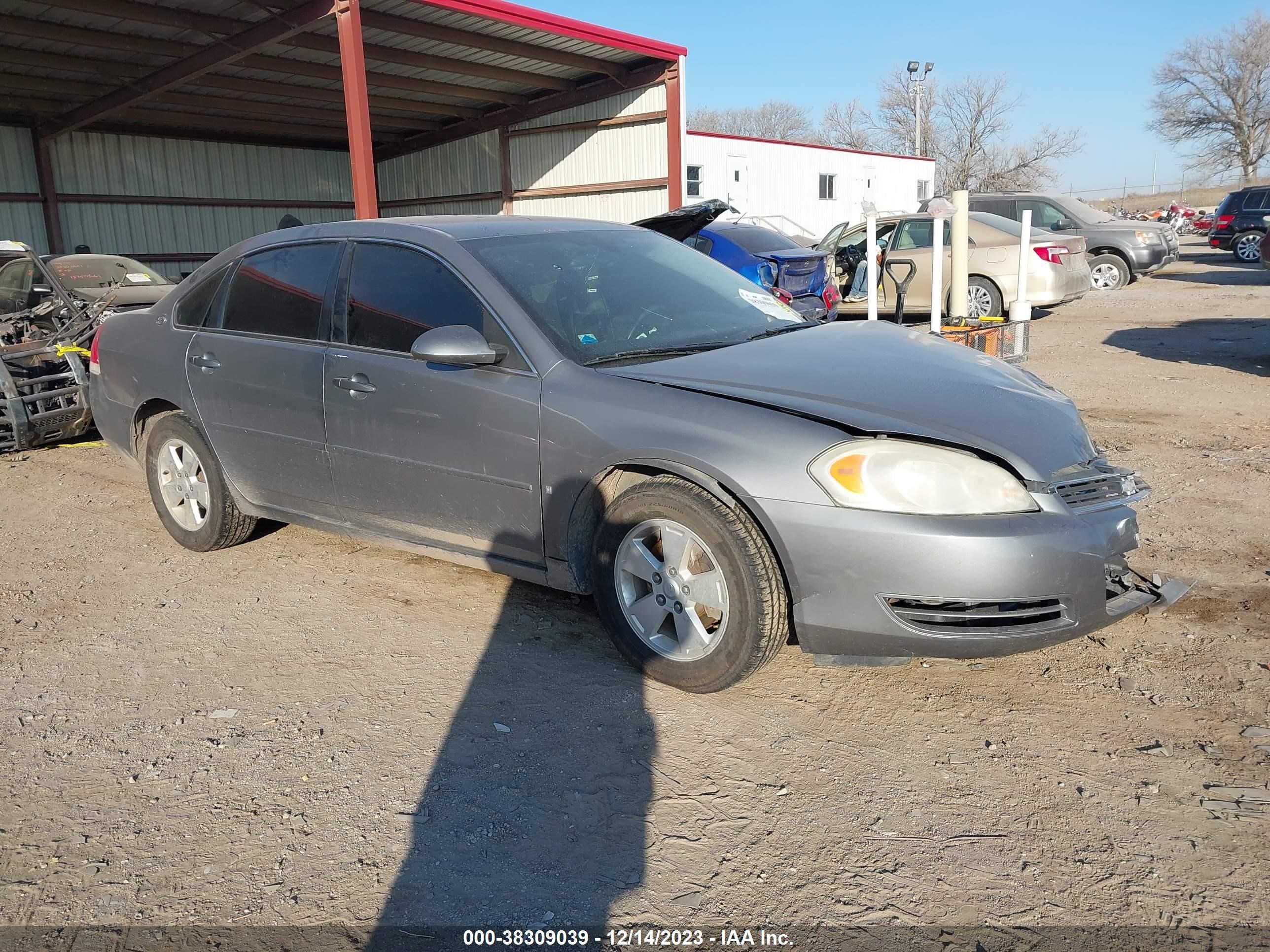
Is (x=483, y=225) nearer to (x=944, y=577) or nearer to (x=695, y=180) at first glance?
(x=944, y=577)

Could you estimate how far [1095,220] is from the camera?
717 inches

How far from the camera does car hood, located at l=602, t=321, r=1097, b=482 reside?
3.05 m

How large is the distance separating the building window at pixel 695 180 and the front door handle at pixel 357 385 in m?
20.6

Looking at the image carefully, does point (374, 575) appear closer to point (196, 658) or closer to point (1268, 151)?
point (196, 658)

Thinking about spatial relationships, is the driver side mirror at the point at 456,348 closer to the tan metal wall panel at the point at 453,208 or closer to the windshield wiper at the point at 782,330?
the windshield wiper at the point at 782,330

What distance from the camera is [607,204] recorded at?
18.7m

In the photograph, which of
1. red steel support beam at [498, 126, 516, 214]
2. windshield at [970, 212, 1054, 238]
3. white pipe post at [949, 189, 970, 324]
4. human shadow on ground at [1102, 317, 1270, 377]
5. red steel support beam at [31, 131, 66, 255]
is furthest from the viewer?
red steel support beam at [498, 126, 516, 214]

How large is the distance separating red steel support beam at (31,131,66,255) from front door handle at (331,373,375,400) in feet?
67.4

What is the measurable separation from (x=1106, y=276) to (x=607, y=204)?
9464mm

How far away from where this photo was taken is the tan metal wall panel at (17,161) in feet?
66.4

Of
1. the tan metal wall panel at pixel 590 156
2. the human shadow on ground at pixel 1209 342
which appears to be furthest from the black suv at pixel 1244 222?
the tan metal wall panel at pixel 590 156

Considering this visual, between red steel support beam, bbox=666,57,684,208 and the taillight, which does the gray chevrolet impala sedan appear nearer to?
the taillight

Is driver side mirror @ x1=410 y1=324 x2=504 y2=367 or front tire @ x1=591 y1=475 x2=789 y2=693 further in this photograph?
driver side mirror @ x1=410 y1=324 x2=504 y2=367

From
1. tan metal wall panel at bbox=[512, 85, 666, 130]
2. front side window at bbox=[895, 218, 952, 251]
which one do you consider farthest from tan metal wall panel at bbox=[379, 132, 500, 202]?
front side window at bbox=[895, 218, 952, 251]
